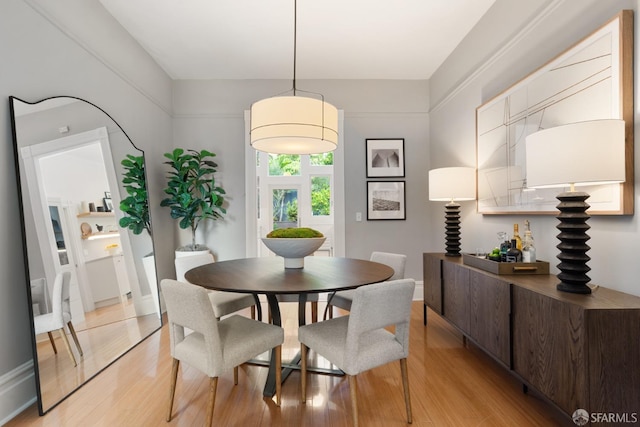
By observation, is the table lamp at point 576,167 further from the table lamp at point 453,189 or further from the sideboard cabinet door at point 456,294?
the table lamp at point 453,189

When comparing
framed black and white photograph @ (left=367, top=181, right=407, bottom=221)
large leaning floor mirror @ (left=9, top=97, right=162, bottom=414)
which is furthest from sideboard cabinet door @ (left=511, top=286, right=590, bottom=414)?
large leaning floor mirror @ (left=9, top=97, right=162, bottom=414)

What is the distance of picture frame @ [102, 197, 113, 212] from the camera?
2.37 meters

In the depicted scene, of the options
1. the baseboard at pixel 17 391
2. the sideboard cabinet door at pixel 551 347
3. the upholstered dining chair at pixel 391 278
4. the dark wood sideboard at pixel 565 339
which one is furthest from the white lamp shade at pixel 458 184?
the baseboard at pixel 17 391

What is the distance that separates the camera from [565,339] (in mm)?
1338

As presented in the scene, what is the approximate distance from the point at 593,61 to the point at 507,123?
0.73 meters

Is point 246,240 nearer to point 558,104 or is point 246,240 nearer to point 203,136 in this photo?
point 203,136

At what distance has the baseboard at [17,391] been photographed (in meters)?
1.64

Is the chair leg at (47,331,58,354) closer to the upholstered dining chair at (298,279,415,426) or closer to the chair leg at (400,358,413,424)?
the upholstered dining chair at (298,279,415,426)

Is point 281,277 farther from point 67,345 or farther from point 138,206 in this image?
point 138,206

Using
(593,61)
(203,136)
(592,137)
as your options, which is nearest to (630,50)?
(593,61)

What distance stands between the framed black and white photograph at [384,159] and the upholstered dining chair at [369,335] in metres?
2.47

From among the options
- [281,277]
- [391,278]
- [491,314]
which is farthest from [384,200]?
[281,277]

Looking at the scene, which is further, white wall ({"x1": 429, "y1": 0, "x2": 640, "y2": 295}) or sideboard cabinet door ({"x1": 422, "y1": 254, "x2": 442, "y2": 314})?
sideboard cabinet door ({"x1": 422, "y1": 254, "x2": 442, "y2": 314})

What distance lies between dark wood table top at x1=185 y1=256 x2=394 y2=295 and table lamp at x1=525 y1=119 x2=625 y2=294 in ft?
2.95
